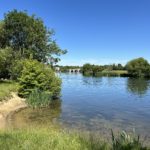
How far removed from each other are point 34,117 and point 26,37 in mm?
25215

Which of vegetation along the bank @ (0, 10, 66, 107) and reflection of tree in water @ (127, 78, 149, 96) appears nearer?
vegetation along the bank @ (0, 10, 66, 107)

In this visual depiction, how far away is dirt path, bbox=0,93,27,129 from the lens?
23441 millimetres

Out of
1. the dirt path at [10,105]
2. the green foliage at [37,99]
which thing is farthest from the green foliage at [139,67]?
the dirt path at [10,105]

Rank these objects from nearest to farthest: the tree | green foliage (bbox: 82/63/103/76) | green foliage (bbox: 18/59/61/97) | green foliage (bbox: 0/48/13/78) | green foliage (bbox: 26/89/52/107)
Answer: green foliage (bbox: 26/89/52/107) → green foliage (bbox: 18/59/61/97) → green foliage (bbox: 0/48/13/78) → the tree → green foliage (bbox: 82/63/103/76)

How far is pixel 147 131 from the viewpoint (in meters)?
20.1

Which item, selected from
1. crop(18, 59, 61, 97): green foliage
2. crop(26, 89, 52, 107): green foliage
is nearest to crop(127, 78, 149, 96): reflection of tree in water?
crop(18, 59, 61, 97): green foliage

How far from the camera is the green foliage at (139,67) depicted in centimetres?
12875

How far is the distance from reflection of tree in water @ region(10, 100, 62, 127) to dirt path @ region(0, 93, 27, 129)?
72 cm

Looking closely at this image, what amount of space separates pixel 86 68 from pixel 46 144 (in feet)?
559

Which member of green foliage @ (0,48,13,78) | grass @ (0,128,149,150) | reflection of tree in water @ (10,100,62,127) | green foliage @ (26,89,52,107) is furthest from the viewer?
green foliage @ (0,48,13,78)

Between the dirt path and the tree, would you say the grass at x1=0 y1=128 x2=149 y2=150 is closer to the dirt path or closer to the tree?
the dirt path

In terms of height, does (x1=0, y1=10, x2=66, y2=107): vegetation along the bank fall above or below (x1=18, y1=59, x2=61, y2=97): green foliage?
above

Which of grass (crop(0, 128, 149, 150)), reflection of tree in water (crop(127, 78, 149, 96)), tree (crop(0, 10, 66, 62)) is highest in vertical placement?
tree (crop(0, 10, 66, 62))

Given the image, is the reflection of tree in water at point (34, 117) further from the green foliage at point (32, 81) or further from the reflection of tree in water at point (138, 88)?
the reflection of tree in water at point (138, 88)
